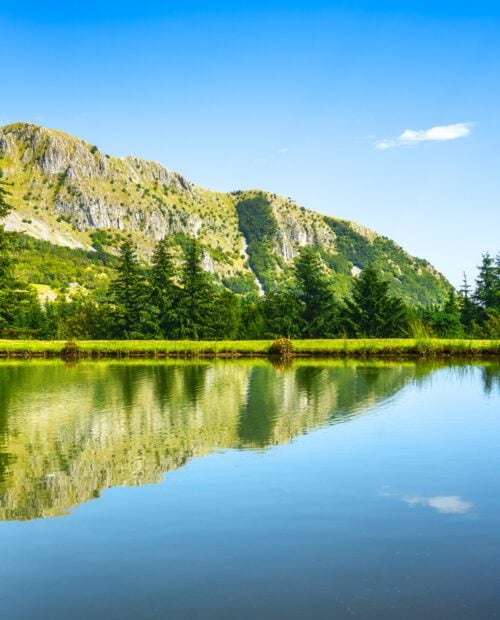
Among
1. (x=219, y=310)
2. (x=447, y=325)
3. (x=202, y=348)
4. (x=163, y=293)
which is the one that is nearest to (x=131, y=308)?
(x=163, y=293)

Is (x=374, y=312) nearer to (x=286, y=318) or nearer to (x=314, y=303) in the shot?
(x=314, y=303)

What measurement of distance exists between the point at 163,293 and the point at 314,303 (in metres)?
14.1

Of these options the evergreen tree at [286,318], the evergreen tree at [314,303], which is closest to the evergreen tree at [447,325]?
the evergreen tree at [314,303]

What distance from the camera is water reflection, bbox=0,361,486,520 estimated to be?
37.7 ft

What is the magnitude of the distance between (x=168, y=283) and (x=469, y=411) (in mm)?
42630

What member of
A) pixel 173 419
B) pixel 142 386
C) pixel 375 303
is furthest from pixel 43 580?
pixel 375 303

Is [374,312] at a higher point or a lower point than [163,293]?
lower

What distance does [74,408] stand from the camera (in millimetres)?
20266

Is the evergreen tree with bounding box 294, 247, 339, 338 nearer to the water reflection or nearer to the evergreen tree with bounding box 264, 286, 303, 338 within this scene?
the evergreen tree with bounding box 264, 286, 303, 338

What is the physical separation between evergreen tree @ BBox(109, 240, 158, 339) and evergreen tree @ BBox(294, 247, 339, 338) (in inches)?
544

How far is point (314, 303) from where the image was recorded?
188 ft

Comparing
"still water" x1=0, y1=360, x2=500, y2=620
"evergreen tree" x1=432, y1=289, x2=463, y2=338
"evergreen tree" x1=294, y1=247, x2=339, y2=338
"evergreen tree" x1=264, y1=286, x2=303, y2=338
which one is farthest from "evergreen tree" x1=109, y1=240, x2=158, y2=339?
"still water" x1=0, y1=360, x2=500, y2=620

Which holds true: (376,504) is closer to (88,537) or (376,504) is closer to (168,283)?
(88,537)

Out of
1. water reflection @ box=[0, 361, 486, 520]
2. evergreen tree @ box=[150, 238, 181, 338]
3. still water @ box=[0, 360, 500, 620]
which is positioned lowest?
still water @ box=[0, 360, 500, 620]
